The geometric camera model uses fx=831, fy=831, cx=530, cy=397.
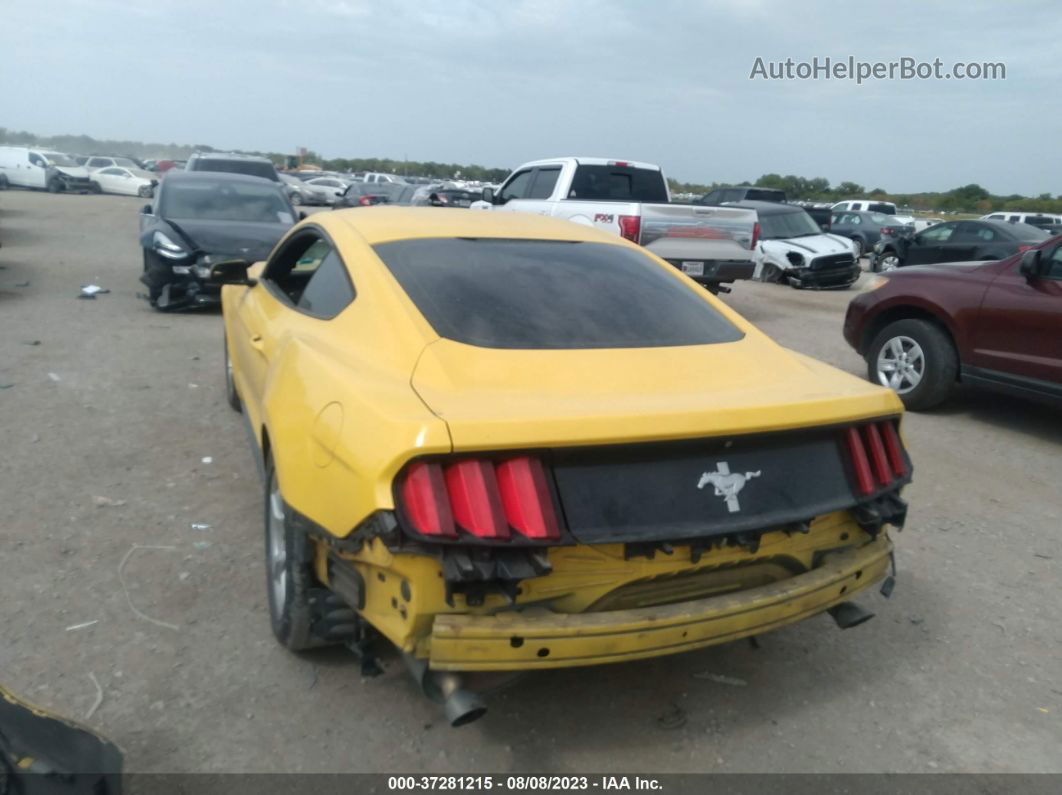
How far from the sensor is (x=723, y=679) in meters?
3.15

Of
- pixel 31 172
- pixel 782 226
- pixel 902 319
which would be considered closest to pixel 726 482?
pixel 902 319

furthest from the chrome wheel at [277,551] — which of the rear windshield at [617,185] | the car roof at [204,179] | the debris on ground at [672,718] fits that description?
the car roof at [204,179]

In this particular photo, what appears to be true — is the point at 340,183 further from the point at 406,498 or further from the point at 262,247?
the point at 406,498

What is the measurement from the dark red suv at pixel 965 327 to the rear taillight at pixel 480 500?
17.6 feet

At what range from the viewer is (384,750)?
8.74 feet

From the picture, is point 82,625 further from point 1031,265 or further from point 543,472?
point 1031,265

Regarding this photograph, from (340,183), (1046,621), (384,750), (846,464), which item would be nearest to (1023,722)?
(1046,621)

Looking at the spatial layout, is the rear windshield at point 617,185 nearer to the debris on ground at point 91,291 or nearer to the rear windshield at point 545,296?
the debris on ground at point 91,291

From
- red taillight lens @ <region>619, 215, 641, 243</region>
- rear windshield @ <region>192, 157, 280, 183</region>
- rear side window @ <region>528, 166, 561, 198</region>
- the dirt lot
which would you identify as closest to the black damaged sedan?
rear side window @ <region>528, 166, 561, 198</region>

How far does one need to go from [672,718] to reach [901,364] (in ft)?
17.2

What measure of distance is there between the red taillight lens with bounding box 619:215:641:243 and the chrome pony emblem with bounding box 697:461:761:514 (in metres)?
7.72

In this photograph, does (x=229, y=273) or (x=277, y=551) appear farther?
(x=229, y=273)

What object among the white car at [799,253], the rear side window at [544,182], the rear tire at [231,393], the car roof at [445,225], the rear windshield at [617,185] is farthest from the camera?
the white car at [799,253]

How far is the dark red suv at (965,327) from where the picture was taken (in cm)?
615
